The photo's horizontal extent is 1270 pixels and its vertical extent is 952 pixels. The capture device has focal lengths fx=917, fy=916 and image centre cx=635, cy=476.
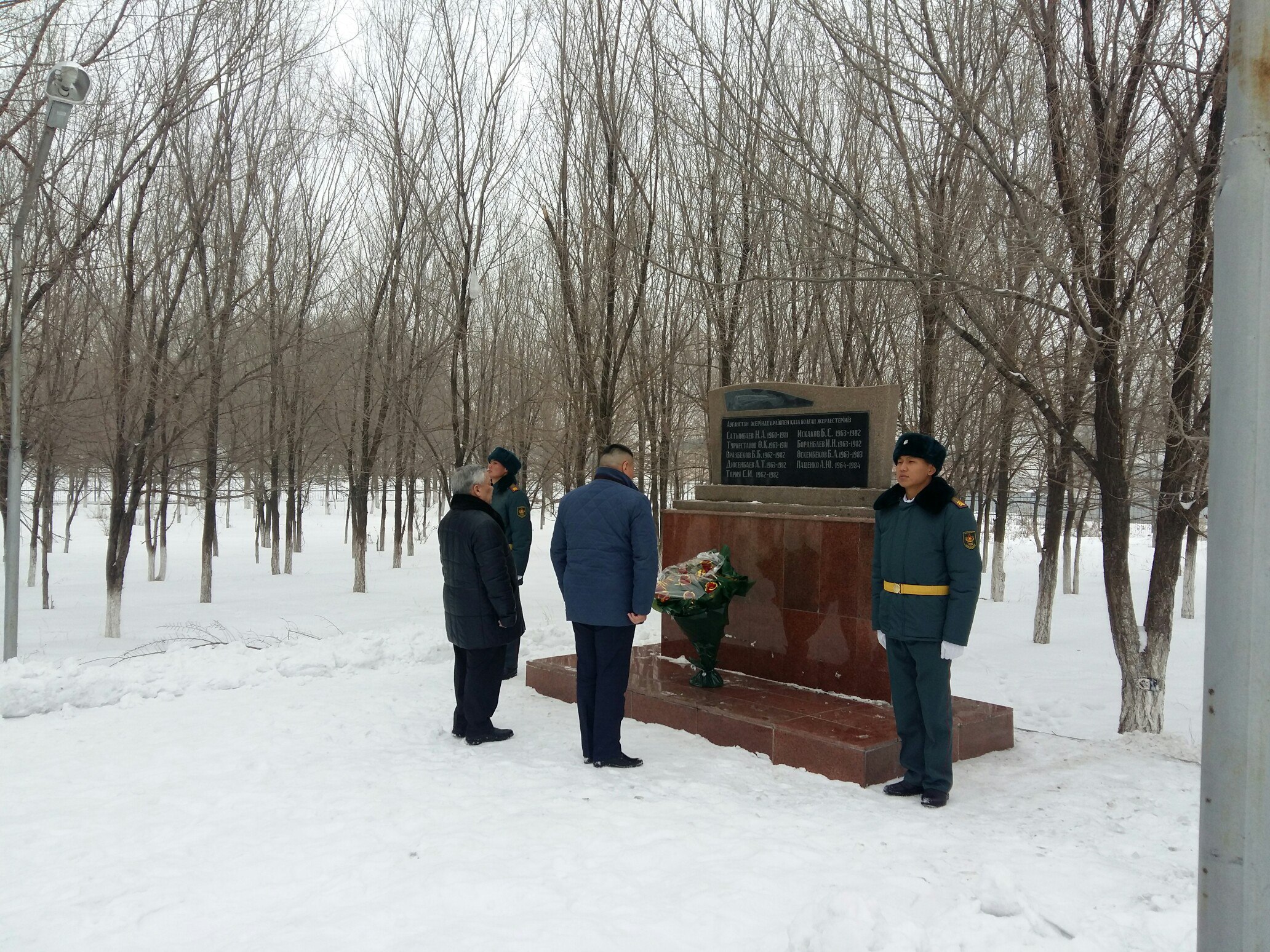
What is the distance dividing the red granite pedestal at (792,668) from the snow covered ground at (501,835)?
0.58ft

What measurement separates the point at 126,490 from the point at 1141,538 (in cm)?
5059

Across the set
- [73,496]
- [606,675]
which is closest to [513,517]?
[606,675]

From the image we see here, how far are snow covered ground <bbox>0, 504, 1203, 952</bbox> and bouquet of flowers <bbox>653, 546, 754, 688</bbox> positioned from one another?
741mm

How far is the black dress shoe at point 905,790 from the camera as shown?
4.75 meters

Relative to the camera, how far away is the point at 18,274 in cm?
877

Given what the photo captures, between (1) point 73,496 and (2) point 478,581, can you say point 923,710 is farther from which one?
(1) point 73,496

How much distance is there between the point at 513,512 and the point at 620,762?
2.84m

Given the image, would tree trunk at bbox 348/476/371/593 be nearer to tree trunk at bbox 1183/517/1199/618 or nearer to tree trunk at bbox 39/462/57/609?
tree trunk at bbox 39/462/57/609

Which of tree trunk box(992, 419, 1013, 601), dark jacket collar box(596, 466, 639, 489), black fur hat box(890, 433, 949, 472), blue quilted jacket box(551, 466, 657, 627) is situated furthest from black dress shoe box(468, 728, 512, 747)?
tree trunk box(992, 419, 1013, 601)

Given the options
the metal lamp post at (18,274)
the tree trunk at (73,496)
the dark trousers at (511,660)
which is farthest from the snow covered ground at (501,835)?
the tree trunk at (73,496)

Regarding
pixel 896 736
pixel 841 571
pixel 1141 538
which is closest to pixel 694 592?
pixel 841 571

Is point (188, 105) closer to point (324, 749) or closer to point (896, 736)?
point (324, 749)

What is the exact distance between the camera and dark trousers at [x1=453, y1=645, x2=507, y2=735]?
18.2ft

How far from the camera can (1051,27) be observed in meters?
6.21
